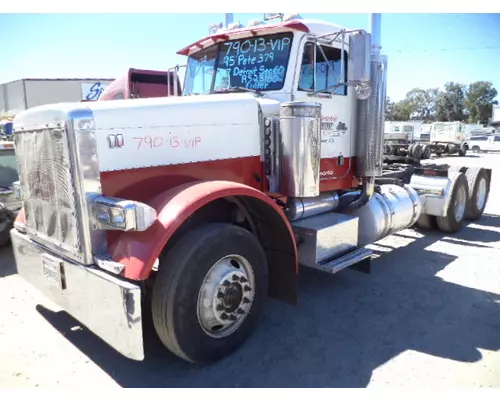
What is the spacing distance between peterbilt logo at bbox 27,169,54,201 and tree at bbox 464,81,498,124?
265 ft

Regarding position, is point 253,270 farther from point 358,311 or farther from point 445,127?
point 445,127

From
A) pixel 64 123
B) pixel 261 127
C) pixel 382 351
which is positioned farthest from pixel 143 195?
pixel 382 351

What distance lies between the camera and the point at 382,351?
338cm

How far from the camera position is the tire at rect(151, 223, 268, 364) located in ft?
9.40

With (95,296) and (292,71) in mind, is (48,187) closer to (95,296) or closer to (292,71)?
(95,296)

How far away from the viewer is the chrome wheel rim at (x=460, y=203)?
25.0 ft

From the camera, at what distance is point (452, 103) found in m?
77.0

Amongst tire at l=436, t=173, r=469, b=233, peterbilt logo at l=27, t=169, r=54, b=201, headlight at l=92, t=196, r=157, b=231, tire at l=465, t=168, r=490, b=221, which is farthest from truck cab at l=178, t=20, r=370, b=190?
tire at l=465, t=168, r=490, b=221

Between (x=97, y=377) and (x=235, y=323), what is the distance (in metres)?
1.11

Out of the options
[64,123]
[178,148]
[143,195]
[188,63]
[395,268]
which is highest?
[188,63]

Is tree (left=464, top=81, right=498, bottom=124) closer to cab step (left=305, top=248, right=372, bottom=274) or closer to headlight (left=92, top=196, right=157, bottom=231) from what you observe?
cab step (left=305, top=248, right=372, bottom=274)

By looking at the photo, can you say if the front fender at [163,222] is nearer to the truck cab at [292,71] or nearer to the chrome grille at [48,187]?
the chrome grille at [48,187]

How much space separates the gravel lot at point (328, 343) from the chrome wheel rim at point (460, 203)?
8.73ft

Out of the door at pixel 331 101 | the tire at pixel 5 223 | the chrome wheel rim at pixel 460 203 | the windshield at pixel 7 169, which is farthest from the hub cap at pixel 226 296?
the chrome wheel rim at pixel 460 203
